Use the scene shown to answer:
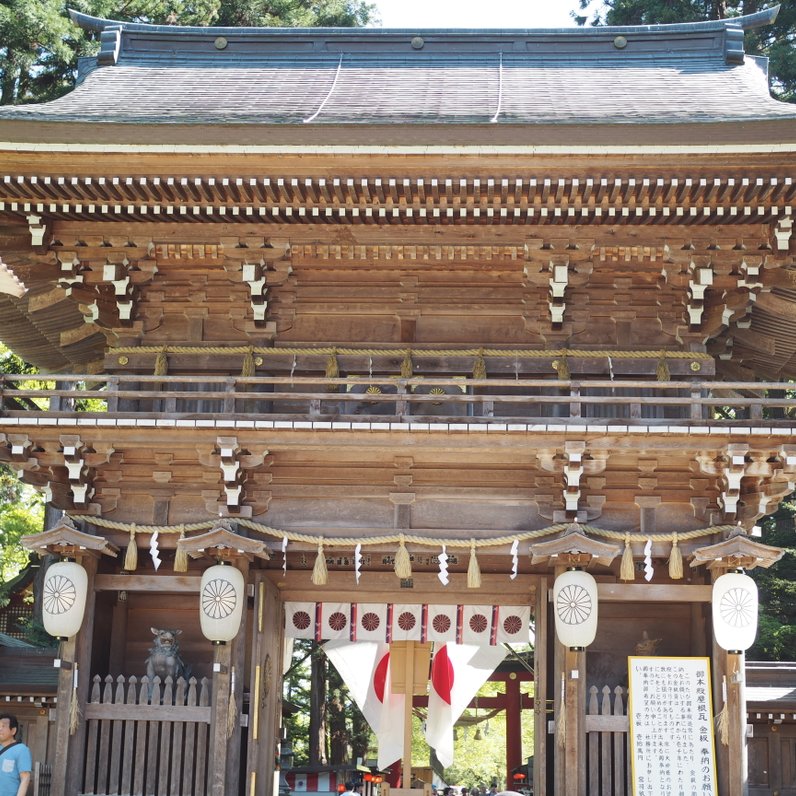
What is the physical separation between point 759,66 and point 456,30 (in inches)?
145

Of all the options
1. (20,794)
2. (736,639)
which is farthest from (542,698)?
(20,794)

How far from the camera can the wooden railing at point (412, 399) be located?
9.25 meters

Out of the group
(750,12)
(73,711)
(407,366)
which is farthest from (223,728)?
(750,12)

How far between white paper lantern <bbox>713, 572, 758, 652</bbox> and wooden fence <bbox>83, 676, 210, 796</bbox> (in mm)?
4465

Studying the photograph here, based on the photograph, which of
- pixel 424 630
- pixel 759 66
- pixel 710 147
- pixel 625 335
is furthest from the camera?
pixel 759 66

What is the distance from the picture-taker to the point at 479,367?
1019 cm

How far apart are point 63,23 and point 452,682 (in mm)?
13581

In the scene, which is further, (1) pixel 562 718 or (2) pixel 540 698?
(2) pixel 540 698

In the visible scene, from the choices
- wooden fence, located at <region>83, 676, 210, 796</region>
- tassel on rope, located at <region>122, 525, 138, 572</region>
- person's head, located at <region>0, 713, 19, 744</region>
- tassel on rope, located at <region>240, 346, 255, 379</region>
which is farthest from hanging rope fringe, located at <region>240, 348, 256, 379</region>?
person's head, located at <region>0, 713, 19, 744</region>

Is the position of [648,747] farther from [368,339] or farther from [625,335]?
[368,339]

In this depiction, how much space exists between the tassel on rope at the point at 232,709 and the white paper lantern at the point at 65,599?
4.72 feet

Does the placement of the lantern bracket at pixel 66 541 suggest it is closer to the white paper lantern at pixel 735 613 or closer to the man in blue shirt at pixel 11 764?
the man in blue shirt at pixel 11 764

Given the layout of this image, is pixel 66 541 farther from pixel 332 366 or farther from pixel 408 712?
pixel 408 712

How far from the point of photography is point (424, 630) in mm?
11289
